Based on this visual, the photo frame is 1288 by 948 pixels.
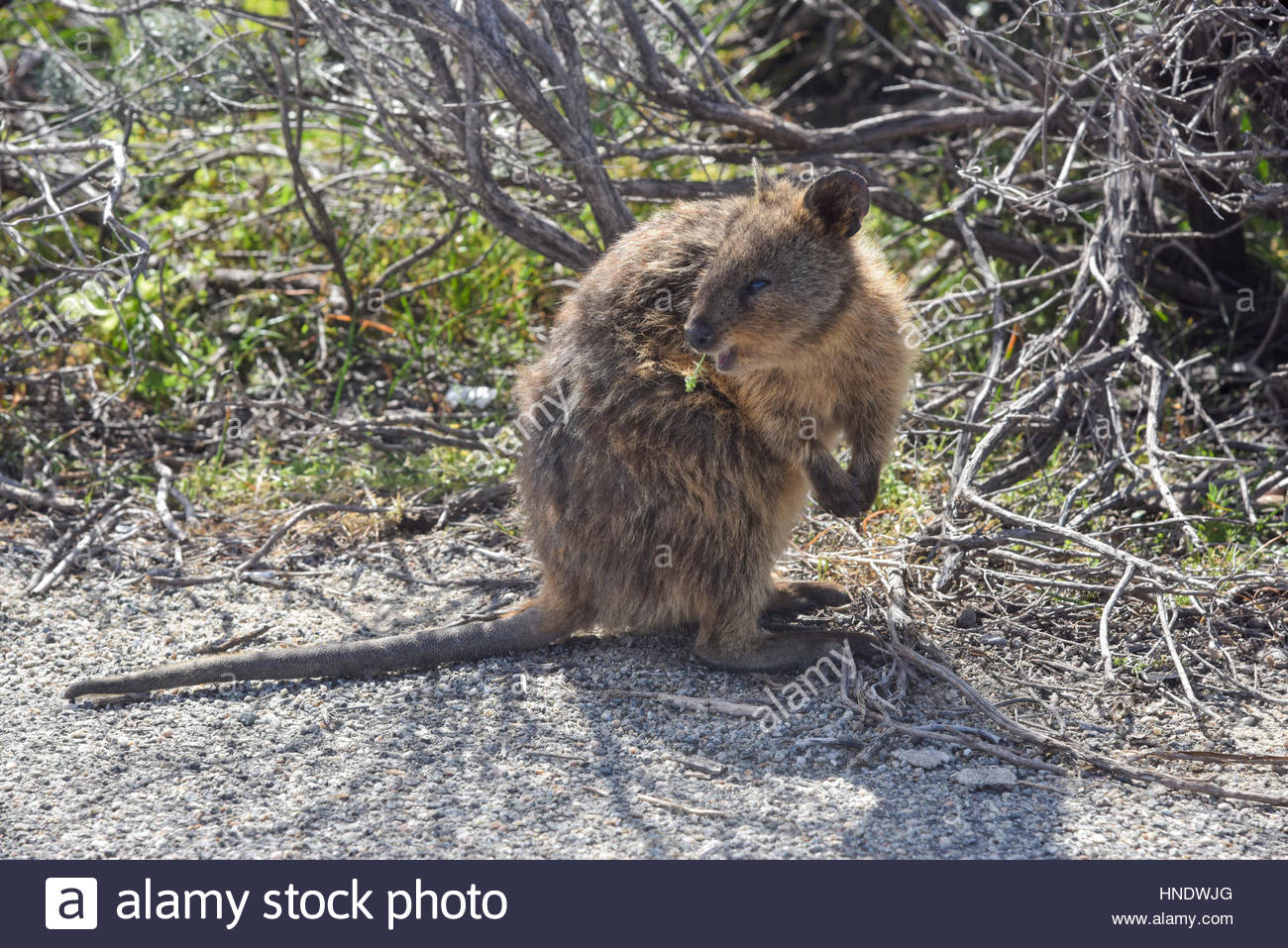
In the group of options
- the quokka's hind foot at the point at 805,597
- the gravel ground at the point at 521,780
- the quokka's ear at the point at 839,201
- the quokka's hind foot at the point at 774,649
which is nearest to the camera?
the gravel ground at the point at 521,780

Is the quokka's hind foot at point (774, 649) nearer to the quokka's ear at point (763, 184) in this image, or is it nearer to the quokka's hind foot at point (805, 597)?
the quokka's hind foot at point (805, 597)

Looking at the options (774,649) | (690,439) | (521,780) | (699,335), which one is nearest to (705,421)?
(690,439)

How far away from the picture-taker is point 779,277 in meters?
3.71

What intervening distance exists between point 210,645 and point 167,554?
90 cm

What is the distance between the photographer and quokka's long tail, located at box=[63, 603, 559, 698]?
3.74 metres

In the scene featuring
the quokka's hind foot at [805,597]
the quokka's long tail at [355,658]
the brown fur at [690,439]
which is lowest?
the quokka's long tail at [355,658]

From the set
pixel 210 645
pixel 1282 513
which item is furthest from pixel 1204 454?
pixel 210 645

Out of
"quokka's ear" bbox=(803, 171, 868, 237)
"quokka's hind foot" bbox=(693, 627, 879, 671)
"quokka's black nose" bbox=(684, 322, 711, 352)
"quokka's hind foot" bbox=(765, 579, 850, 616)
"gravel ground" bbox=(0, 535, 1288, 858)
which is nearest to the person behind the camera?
"gravel ground" bbox=(0, 535, 1288, 858)

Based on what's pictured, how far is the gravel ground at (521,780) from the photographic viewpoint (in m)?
3.01

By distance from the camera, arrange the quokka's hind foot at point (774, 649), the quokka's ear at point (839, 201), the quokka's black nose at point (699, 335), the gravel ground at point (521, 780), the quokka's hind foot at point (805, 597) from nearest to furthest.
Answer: the gravel ground at point (521, 780), the quokka's black nose at point (699, 335), the quokka's ear at point (839, 201), the quokka's hind foot at point (774, 649), the quokka's hind foot at point (805, 597)

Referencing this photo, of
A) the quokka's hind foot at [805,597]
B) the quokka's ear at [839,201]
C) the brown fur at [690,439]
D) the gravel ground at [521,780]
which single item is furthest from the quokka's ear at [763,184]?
the gravel ground at [521,780]

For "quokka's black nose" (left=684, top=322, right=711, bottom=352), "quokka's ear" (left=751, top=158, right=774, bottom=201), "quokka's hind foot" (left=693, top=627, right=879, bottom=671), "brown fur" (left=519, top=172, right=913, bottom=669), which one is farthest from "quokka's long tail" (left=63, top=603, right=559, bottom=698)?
"quokka's ear" (left=751, top=158, right=774, bottom=201)

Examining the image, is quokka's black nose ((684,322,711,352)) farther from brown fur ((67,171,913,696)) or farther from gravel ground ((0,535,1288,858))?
gravel ground ((0,535,1288,858))
